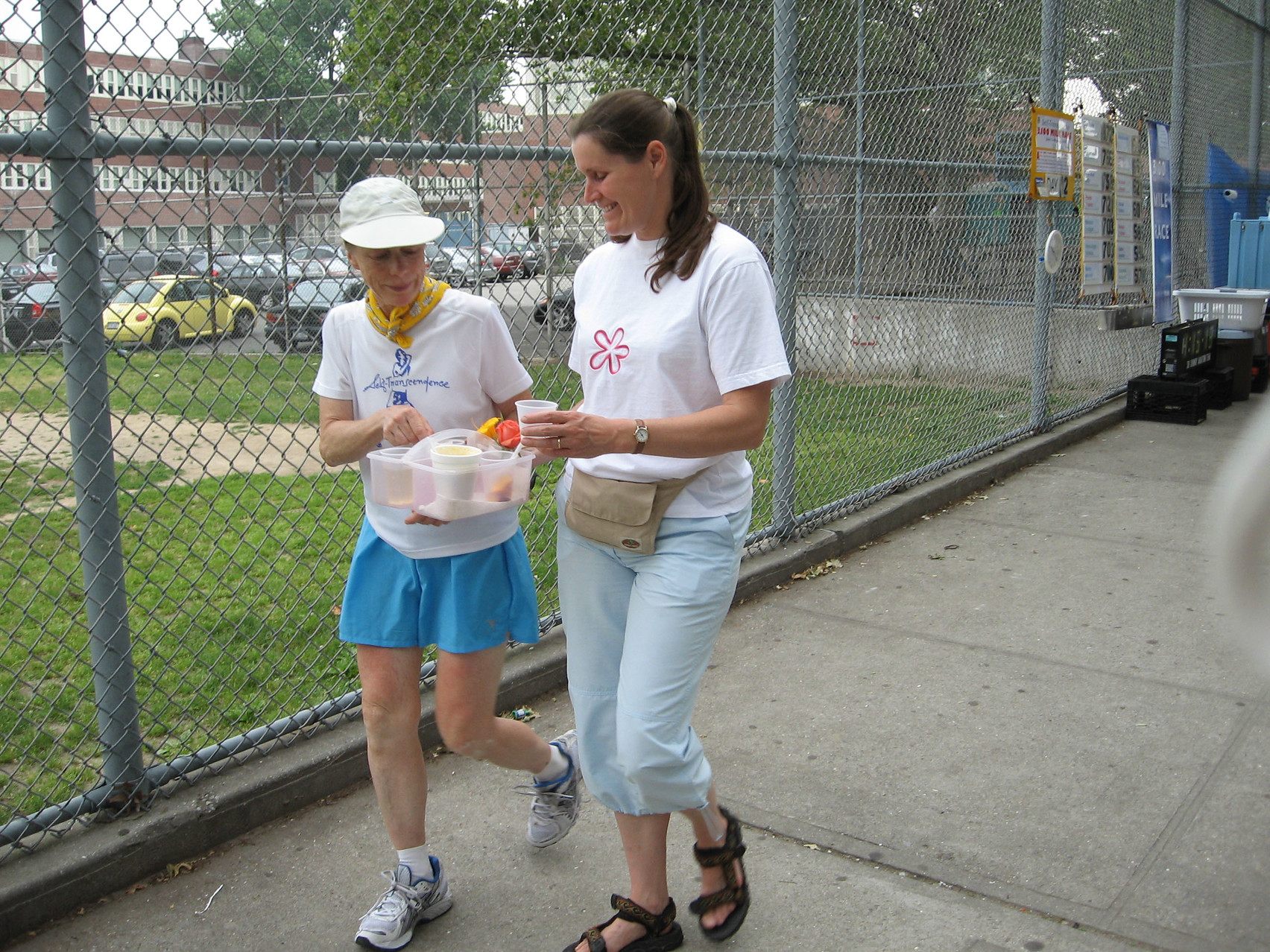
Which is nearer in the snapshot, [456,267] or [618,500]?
[618,500]

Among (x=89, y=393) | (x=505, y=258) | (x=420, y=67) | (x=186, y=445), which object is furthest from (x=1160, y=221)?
(x=89, y=393)

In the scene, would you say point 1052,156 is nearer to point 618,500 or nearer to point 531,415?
point 618,500

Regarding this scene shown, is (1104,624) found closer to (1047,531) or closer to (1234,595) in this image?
(1047,531)

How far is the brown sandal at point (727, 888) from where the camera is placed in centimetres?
292

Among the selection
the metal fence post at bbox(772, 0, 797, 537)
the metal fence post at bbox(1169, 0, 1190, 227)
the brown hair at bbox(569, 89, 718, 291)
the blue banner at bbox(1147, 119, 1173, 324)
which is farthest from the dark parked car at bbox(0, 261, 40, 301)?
the metal fence post at bbox(1169, 0, 1190, 227)

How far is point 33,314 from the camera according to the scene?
120 inches

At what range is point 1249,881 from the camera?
3.10 meters

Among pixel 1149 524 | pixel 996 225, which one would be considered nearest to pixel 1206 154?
pixel 996 225

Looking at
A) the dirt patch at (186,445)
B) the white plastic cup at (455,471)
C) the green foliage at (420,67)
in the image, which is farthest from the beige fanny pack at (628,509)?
the dirt patch at (186,445)

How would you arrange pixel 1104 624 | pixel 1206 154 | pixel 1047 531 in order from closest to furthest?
pixel 1104 624 < pixel 1047 531 < pixel 1206 154

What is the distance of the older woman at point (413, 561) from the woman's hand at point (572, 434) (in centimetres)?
54

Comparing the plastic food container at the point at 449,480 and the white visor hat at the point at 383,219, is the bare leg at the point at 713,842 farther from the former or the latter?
the white visor hat at the point at 383,219

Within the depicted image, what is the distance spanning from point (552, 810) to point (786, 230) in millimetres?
3262

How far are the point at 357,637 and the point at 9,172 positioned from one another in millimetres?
1409
